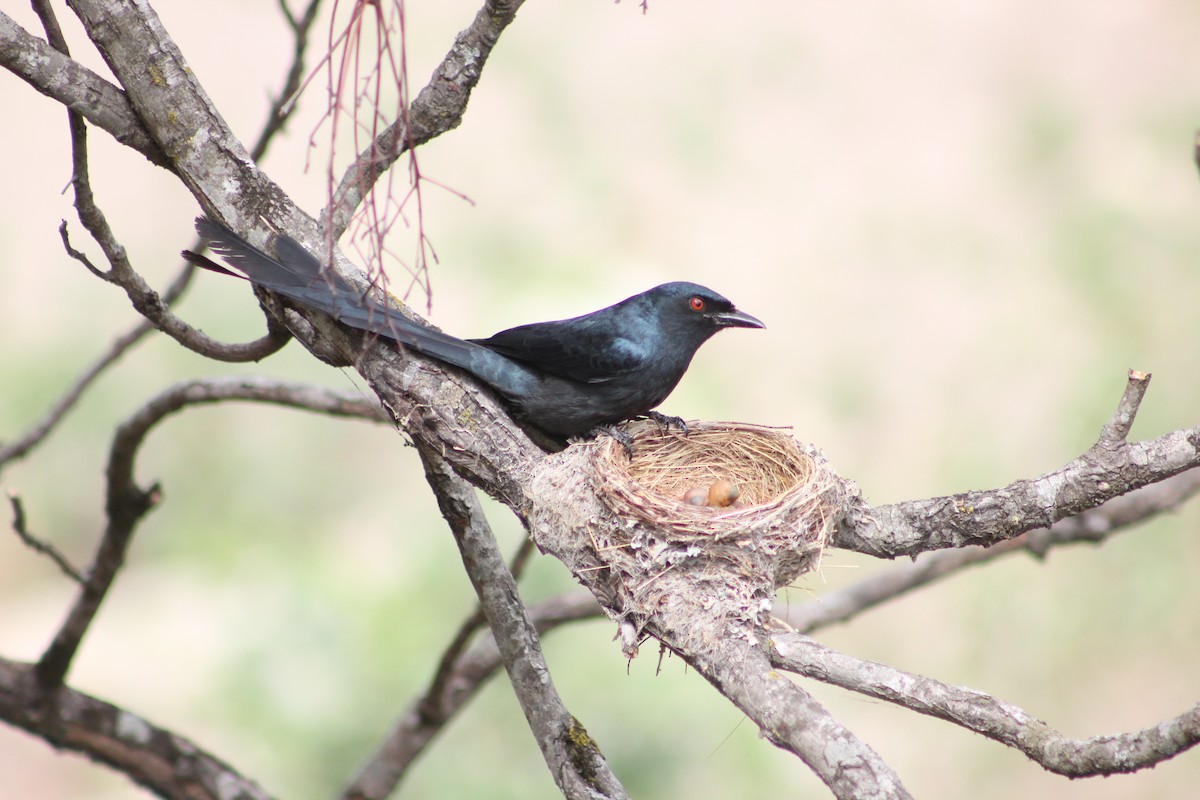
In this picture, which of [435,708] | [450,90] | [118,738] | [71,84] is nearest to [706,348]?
[435,708]

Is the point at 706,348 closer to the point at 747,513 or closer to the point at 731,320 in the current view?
the point at 731,320

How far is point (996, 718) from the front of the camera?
90.5 inches

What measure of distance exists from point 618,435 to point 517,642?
1111 mm

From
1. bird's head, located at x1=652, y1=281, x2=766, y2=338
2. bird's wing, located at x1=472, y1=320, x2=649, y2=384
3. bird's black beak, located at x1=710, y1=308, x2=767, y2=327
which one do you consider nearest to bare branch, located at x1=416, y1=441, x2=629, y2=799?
bird's wing, located at x1=472, y1=320, x2=649, y2=384

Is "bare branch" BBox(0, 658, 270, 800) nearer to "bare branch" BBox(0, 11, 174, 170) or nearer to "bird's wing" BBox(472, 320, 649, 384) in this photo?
"bird's wing" BBox(472, 320, 649, 384)

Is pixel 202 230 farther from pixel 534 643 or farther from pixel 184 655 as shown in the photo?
pixel 184 655

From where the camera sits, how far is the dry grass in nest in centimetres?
326

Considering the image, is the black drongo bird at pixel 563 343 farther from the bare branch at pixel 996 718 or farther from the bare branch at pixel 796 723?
the bare branch at pixel 996 718

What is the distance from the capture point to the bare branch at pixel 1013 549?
195 inches

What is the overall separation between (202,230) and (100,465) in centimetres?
718

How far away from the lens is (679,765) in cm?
→ 766

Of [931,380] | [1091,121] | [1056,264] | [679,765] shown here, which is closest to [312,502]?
[679,765]

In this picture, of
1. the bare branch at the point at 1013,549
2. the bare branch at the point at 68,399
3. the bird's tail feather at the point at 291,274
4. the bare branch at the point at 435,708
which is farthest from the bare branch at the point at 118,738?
the bare branch at the point at 1013,549

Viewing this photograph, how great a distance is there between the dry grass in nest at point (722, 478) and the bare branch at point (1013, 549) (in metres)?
0.85
